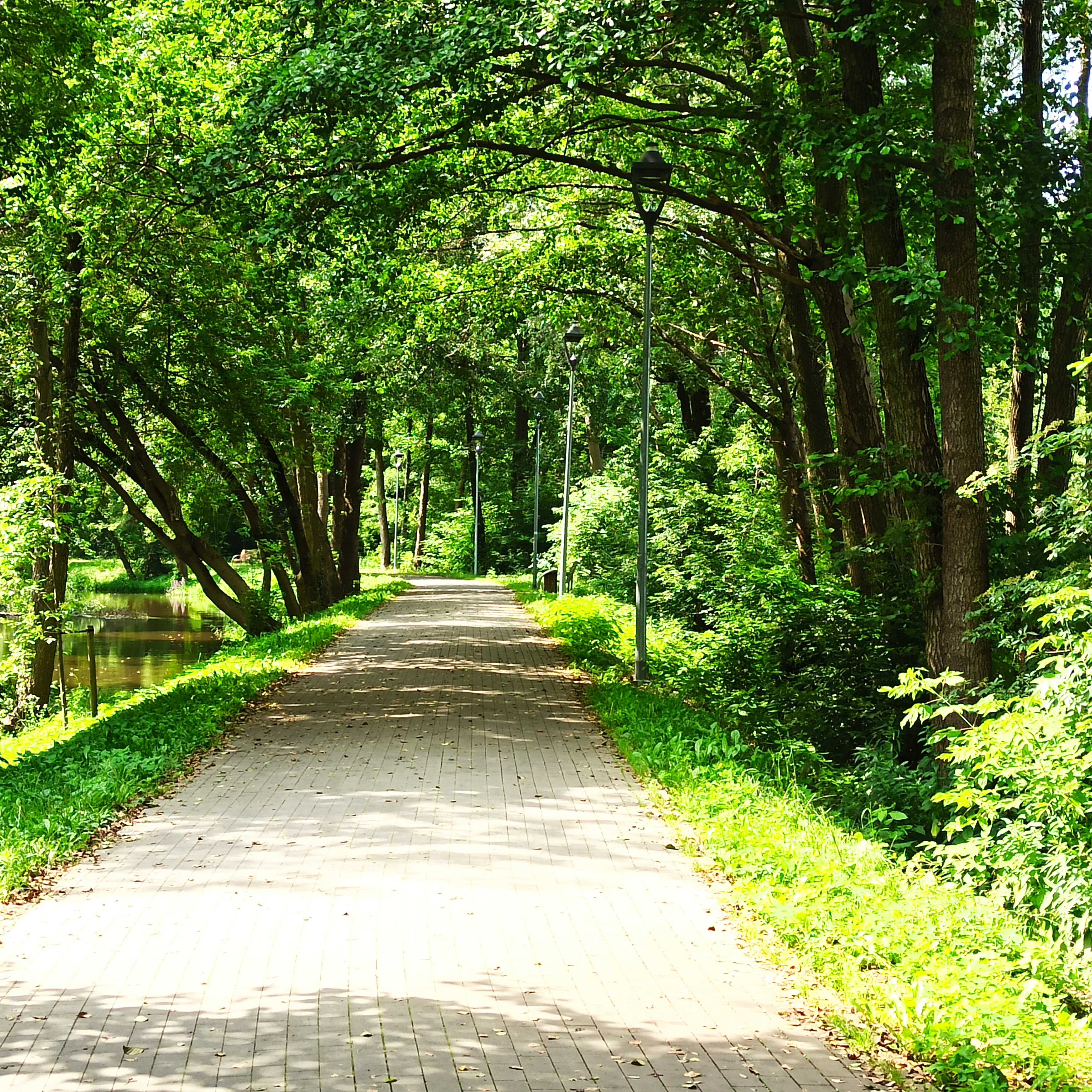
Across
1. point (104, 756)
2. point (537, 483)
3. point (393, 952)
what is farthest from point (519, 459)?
point (393, 952)

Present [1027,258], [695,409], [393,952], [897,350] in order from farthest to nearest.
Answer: [695,409]
[1027,258]
[897,350]
[393,952]

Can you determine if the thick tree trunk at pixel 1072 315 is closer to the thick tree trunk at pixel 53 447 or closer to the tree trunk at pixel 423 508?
the thick tree trunk at pixel 53 447

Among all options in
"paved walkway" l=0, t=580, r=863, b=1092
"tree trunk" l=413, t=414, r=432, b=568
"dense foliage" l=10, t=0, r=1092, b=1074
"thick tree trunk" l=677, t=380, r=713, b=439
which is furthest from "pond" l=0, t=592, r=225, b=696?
"thick tree trunk" l=677, t=380, r=713, b=439

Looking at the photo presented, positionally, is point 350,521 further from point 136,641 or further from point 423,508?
point 423,508

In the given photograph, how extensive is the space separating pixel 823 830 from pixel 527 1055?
3596mm

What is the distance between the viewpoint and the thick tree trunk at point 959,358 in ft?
33.4

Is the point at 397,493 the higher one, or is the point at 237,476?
the point at 397,493

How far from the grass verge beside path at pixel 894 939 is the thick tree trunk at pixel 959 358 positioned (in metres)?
2.30

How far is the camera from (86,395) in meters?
21.3

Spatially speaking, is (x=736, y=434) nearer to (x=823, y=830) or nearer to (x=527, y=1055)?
(x=823, y=830)

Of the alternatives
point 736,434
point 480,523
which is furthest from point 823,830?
point 480,523

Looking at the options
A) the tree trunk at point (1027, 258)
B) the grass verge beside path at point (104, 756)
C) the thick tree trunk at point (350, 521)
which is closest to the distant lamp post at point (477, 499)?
the thick tree trunk at point (350, 521)

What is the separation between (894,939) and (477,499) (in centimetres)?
4574

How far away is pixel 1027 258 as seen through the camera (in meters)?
11.5
